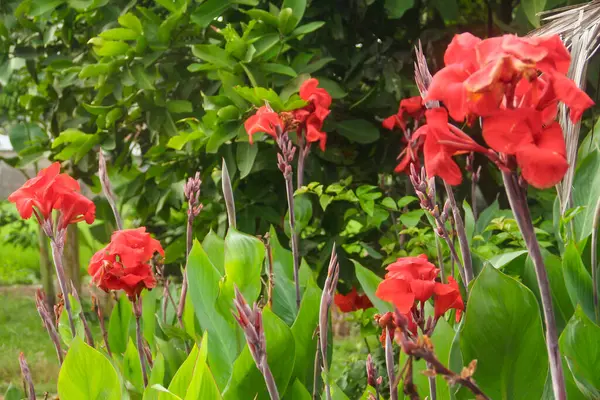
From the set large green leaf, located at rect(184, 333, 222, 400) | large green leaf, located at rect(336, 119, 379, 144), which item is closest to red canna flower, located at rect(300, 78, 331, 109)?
large green leaf, located at rect(336, 119, 379, 144)

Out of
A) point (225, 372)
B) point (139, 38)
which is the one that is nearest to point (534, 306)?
point (225, 372)

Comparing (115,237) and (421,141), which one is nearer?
(115,237)

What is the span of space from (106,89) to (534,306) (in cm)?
172

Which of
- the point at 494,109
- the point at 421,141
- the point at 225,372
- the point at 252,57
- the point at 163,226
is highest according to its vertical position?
the point at 494,109

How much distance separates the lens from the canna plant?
765 mm

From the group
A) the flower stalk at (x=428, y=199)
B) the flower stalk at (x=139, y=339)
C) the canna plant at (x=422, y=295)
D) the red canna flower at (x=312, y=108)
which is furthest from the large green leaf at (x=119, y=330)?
the flower stalk at (x=428, y=199)

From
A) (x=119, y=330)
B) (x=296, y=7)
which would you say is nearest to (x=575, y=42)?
(x=296, y=7)

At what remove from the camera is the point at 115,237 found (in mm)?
1559

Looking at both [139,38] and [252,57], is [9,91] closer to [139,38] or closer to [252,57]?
[139,38]

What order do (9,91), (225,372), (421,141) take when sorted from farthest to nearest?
(9,91) < (421,141) < (225,372)

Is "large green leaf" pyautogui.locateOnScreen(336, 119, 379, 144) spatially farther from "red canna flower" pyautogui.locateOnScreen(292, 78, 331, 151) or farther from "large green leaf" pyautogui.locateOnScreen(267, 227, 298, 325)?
"large green leaf" pyautogui.locateOnScreen(267, 227, 298, 325)

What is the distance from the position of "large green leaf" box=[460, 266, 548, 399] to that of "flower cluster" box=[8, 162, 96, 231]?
0.81m

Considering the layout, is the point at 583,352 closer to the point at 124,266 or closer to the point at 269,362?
the point at 269,362

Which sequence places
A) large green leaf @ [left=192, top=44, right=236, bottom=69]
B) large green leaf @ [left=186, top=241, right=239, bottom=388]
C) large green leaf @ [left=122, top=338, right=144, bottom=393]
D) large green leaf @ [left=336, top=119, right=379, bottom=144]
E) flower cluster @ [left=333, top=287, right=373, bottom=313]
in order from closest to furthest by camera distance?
large green leaf @ [left=186, top=241, right=239, bottom=388] < large green leaf @ [left=122, top=338, right=144, bottom=393] < large green leaf @ [left=192, top=44, right=236, bottom=69] < large green leaf @ [left=336, top=119, right=379, bottom=144] < flower cluster @ [left=333, top=287, right=373, bottom=313]
